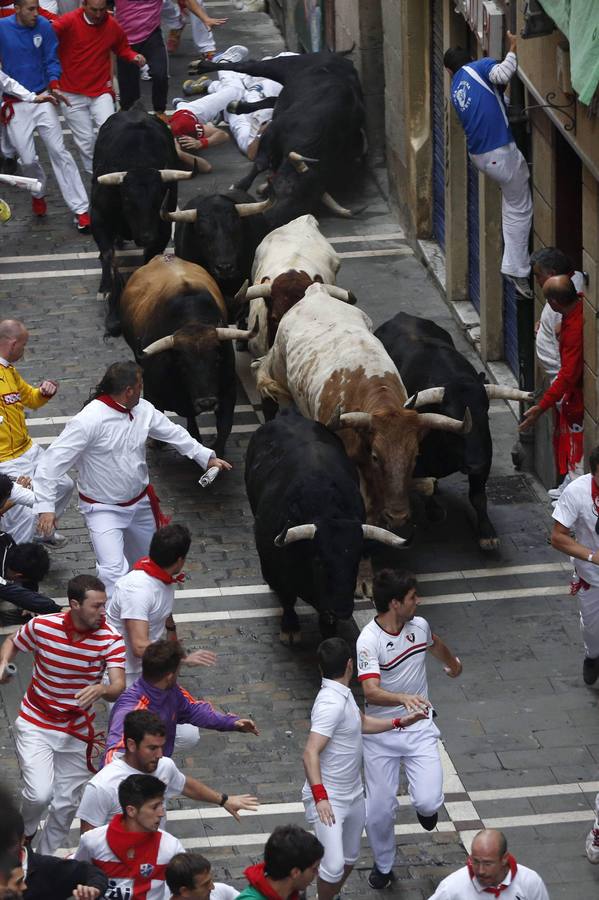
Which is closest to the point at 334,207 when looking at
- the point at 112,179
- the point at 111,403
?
the point at 112,179

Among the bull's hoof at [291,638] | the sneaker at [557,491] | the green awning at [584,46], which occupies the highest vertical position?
the green awning at [584,46]

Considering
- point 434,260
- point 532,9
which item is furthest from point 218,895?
point 434,260

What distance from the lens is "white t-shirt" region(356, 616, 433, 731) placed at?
10.5m

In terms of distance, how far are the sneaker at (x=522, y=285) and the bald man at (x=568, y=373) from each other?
58.5 inches

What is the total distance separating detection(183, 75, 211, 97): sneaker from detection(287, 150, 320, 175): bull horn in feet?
12.6

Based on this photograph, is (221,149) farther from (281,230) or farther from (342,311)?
(342,311)

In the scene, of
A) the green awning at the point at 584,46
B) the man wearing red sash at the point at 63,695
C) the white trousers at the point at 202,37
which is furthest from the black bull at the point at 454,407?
the white trousers at the point at 202,37

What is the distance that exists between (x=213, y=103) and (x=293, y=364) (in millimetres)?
9082

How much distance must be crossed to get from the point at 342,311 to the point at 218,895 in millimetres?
7901

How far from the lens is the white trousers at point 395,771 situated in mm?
10500

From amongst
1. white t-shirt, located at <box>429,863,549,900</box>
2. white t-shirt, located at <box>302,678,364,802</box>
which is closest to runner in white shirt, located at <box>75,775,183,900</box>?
white t-shirt, located at <box>302,678,364,802</box>

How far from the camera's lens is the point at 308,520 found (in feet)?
42.8

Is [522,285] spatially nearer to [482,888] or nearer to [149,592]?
[149,592]

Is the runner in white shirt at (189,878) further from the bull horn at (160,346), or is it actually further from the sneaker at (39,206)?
the sneaker at (39,206)
